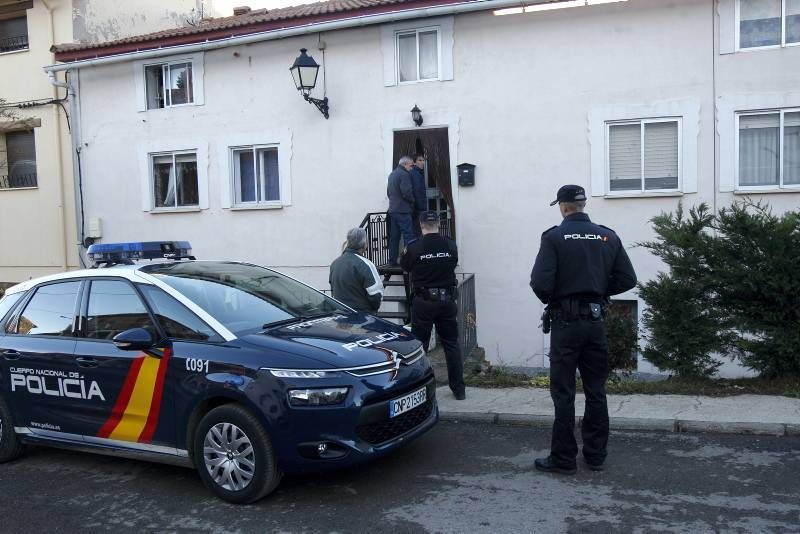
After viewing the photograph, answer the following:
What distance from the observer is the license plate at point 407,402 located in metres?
5.02

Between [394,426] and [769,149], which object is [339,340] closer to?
[394,426]

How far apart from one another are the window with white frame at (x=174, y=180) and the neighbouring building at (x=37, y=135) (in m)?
1.96

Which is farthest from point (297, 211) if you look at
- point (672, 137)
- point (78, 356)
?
point (78, 356)

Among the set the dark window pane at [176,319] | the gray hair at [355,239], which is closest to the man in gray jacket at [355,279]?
the gray hair at [355,239]

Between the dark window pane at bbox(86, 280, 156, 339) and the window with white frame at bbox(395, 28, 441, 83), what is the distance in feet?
25.4

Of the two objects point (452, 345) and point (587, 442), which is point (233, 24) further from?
point (587, 442)

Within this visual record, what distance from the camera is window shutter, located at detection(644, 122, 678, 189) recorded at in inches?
437

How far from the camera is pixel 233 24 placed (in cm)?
1293

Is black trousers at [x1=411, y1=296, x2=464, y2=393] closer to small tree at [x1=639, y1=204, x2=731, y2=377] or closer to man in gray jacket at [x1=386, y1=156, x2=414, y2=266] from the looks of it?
small tree at [x1=639, y1=204, x2=731, y2=377]

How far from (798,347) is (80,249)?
43.1 ft

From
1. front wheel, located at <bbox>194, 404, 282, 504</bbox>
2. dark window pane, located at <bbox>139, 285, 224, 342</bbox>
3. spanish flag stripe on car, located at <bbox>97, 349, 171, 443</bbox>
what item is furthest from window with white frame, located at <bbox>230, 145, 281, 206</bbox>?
front wheel, located at <bbox>194, 404, 282, 504</bbox>

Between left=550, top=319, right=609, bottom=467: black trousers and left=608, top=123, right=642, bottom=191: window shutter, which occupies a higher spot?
left=608, top=123, right=642, bottom=191: window shutter

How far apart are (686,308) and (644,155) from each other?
15.2ft

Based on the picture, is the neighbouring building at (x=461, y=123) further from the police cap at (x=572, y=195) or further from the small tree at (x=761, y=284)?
the police cap at (x=572, y=195)
